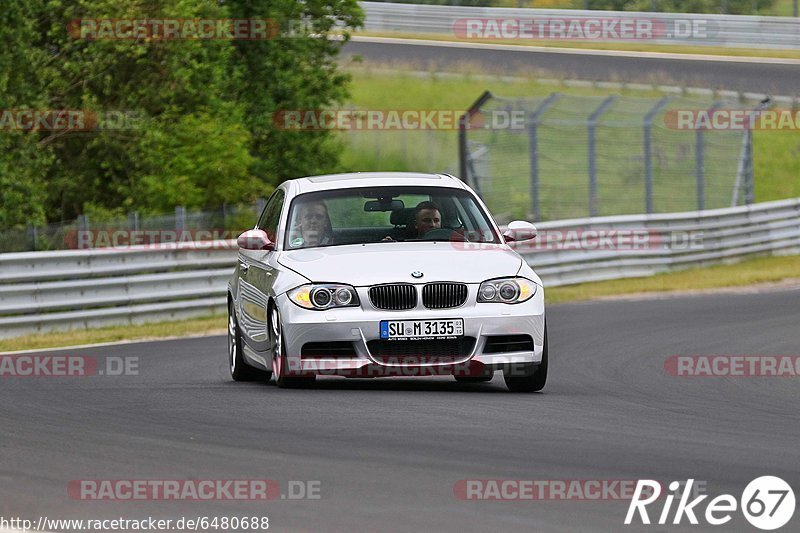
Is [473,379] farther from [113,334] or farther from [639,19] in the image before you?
[639,19]

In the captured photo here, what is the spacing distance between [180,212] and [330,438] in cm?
1397

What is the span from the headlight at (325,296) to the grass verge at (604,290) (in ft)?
24.5

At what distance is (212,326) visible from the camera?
1956 centimetres

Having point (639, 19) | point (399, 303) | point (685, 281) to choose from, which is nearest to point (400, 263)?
point (399, 303)

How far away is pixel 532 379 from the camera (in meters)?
10.6

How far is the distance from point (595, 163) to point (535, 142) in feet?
11.6

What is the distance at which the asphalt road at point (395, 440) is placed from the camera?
6.34 m

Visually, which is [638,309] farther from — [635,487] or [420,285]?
[635,487]

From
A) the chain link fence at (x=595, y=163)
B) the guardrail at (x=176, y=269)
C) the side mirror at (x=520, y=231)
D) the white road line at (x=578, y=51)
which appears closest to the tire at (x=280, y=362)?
the side mirror at (x=520, y=231)

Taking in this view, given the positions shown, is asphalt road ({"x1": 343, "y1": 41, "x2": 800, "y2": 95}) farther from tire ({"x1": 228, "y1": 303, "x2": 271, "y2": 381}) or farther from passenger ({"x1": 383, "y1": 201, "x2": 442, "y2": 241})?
passenger ({"x1": 383, "y1": 201, "x2": 442, "y2": 241})

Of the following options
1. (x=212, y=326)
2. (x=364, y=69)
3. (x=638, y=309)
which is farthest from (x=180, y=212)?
(x=364, y=69)

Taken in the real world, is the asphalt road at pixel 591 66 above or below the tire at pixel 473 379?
below

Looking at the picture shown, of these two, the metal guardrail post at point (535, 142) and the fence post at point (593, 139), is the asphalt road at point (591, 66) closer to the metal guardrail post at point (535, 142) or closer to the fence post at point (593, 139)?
the fence post at point (593, 139)

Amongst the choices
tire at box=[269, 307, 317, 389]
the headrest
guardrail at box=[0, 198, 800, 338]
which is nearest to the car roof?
the headrest
